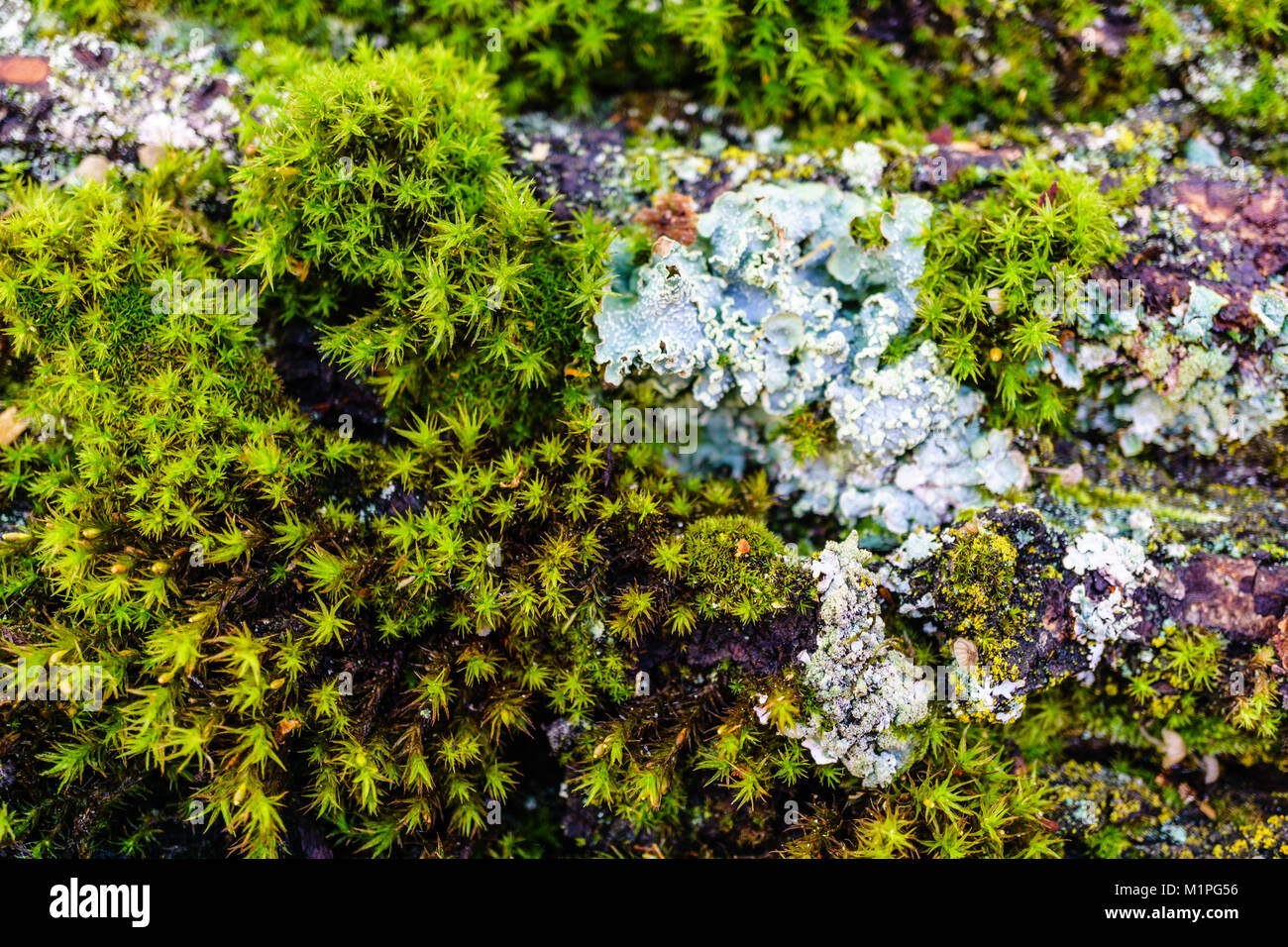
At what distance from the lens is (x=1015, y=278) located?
374 centimetres

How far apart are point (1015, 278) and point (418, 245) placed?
9.15ft

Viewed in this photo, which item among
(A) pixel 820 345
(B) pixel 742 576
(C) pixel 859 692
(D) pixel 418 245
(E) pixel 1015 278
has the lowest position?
(C) pixel 859 692

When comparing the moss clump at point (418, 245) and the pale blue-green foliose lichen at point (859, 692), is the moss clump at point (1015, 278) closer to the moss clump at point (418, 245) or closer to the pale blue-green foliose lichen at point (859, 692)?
the pale blue-green foliose lichen at point (859, 692)

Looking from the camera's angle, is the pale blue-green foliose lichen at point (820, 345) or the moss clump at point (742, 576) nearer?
the moss clump at point (742, 576)

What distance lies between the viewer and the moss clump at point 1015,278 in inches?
149

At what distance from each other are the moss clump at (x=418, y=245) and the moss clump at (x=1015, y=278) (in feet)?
5.67

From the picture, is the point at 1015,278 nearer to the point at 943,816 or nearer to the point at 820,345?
the point at 820,345

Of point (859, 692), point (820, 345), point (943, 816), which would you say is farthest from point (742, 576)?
point (943, 816)

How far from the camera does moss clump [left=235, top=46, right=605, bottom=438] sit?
11.7ft

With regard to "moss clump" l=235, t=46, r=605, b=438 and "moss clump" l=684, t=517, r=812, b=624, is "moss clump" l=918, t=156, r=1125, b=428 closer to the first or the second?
"moss clump" l=684, t=517, r=812, b=624

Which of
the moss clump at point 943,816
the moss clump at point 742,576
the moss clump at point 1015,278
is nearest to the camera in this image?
the moss clump at point 943,816

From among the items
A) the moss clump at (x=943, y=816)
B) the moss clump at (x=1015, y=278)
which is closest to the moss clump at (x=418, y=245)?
the moss clump at (x=1015, y=278)

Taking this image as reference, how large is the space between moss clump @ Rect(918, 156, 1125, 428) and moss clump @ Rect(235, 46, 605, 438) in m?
1.73

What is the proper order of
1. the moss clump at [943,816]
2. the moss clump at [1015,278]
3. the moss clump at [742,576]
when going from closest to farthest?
the moss clump at [943,816] < the moss clump at [742,576] < the moss clump at [1015,278]
